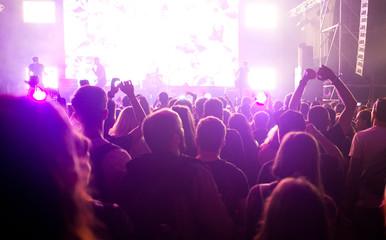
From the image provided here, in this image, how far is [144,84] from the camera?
1499cm

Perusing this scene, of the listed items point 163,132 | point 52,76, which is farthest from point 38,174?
point 52,76

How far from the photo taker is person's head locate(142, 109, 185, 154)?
193cm

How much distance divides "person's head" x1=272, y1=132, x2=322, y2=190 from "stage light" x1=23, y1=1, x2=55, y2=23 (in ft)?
56.8

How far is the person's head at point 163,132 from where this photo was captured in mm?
1931

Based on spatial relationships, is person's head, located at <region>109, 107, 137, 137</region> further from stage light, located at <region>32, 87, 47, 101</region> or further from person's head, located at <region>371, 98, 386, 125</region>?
person's head, located at <region>371, 98, 386, 125</region>

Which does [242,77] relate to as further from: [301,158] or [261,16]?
[301,158]

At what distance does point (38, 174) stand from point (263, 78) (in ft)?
60.2

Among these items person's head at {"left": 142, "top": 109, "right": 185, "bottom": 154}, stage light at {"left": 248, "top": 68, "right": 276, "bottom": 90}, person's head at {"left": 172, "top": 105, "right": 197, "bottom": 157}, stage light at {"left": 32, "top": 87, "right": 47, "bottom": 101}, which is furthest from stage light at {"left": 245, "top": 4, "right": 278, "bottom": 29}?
person's head at {"left": 142, "top": 109, "right": 185, "bottom": 154}

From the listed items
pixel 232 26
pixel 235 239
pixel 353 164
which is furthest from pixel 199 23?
pixel 235 239

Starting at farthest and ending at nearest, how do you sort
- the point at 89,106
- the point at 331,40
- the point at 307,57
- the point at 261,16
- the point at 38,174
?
the point at 261,16
the point at 331,40
the point at 307,57
the point at 89,106
the point at 38,174

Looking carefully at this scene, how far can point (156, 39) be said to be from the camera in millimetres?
16312

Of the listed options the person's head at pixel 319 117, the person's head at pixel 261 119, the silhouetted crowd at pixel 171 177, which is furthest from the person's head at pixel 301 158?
the person's head at pixel 261 119

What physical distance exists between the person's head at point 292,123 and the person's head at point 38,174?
1801mm

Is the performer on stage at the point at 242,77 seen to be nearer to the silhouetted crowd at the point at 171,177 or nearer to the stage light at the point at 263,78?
the stage light at the point at 263,78
